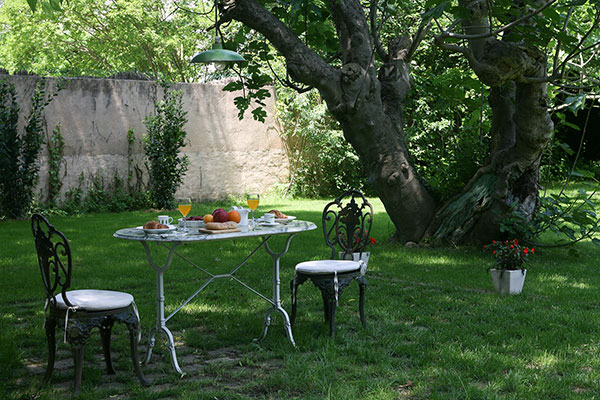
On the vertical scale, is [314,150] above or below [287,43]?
below

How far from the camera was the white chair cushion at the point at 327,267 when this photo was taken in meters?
4.31

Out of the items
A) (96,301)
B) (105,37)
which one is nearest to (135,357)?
(96,301)

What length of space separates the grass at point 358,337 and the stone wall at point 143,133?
433 centimetres

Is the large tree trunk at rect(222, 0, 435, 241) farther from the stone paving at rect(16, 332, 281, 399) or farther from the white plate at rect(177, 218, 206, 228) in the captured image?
the stone paving at rect(16, 332, 281, 399)

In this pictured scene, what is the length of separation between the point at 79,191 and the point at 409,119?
7396mm

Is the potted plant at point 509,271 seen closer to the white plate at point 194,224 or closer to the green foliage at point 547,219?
the green foliage at point 547,219

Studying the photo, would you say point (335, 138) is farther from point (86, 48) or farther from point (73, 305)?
point (86, 48)

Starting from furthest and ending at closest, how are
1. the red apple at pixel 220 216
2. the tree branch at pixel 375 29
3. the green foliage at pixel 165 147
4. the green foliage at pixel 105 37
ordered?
the green foliage at pixel 105 37
the green foliage at pixel 165 147
the tree branch at pixel 375 29
the red apple at pixel 220 216

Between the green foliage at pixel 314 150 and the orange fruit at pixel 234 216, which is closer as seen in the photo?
the orange fruit at pixel 234 216

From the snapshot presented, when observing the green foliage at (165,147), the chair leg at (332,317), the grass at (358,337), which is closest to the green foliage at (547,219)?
the grass at (358,337)

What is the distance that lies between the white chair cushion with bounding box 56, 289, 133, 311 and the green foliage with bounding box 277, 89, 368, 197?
9.99 metres

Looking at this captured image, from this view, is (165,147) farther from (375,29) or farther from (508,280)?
(508,280)

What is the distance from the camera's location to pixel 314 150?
45.5 ft

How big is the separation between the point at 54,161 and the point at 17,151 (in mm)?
893
